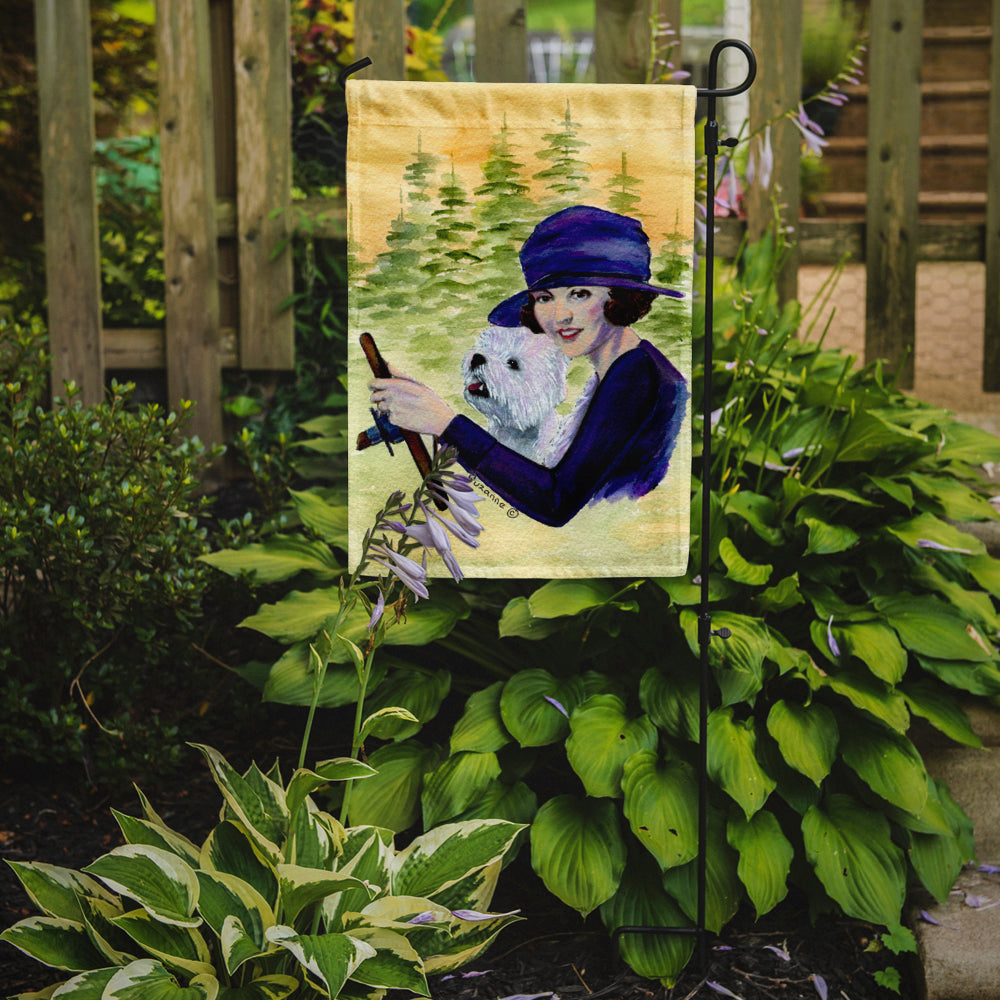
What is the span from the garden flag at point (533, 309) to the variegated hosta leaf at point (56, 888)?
2.44ft

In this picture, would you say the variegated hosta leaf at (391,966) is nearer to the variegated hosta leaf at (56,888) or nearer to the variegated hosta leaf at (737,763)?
the variegated hosta leaf at (56,888)

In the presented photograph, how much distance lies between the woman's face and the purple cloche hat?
18mm

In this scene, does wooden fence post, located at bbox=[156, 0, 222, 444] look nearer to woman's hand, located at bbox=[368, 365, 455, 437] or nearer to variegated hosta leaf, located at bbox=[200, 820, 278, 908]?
woman's hand, located at bbox=[368, 365, 455, 437]

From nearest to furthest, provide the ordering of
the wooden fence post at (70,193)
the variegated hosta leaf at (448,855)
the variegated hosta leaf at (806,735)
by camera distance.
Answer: the variegated hosta leaf at (448,855), the variegated hosta leaf at (806,735), the wooden fence post at (70,193)

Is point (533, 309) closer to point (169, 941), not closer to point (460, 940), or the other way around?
point (460, 940)

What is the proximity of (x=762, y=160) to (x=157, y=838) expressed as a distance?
81.7 inches

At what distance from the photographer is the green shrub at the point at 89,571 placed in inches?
91.0

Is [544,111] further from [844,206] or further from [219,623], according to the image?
[844,206]

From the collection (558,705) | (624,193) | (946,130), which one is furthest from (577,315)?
(946,130)

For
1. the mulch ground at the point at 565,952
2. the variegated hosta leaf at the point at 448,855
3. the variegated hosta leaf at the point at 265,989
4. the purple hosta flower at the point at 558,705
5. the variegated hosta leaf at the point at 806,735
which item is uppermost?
the purple hosta flower at the point at 558,705

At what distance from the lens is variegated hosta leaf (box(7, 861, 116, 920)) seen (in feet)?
5.53

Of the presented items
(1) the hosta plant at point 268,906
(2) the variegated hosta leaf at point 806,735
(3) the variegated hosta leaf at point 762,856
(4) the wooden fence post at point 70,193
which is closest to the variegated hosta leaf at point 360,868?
(1) the hosta plant at point 268,906

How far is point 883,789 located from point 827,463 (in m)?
0.75

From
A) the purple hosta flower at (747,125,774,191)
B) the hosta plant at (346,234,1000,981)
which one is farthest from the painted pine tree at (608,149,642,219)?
the purple hosta flower at (747,125,774,191)
